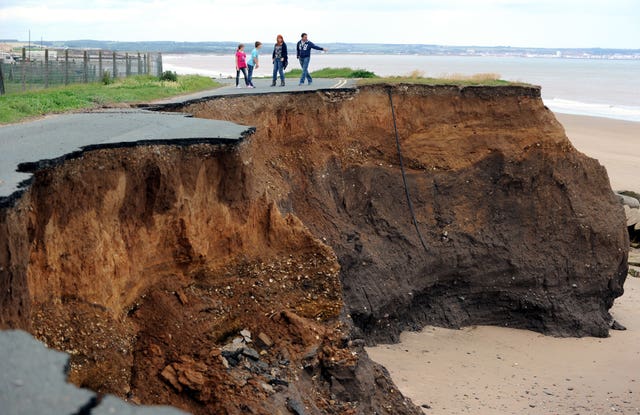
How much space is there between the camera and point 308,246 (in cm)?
1259

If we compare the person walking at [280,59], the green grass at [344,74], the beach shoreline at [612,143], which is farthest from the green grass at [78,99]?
the beach shoreline at [612,143]

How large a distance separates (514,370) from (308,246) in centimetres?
646

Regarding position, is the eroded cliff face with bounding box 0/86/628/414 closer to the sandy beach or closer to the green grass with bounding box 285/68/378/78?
the sandy beach

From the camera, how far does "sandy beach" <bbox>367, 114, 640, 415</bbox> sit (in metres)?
15.4

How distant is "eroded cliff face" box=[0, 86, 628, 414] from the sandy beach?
1.81ft

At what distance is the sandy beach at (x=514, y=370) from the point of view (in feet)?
50.5

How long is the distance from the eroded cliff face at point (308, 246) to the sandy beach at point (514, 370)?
0.55 meters

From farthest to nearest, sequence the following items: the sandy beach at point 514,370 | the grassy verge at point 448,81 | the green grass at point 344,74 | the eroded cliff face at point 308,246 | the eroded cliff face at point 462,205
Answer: the green grass at point 344,74 → the grassy verge at point 448,81 → the eroded cliff face at point 462,205 → the sandy beach at point 514,370 → the eroded cliff face at point 308,246

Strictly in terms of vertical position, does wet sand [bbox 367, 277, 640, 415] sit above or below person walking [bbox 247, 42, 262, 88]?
below

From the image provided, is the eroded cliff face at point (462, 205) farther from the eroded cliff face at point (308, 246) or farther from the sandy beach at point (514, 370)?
the sandy beach at point (514, 370)

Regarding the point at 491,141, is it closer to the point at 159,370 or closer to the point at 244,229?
the point at 244,229

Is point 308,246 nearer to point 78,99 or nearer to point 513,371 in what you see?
point 513,371

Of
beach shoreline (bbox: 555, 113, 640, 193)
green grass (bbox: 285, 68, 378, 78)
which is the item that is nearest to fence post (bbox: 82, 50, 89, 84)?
green grass (bbox: 285, 68, 378, 78)

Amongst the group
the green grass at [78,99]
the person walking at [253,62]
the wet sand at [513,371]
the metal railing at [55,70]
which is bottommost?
the wet sand at [513,371]
